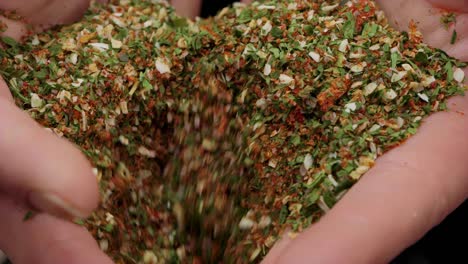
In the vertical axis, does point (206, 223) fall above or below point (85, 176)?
below

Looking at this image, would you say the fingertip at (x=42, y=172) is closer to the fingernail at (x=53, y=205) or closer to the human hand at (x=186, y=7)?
the fingernail at (x=53, y=205)

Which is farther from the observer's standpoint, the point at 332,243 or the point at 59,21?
the point at 59,21

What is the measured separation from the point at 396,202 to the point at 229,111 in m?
0.34

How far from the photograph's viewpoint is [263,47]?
36.1 inches

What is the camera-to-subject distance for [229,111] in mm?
908

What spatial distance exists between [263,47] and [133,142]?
0.93 ft

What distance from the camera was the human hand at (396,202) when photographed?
2.17 feet

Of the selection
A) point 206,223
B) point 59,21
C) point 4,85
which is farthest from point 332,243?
point 59,21

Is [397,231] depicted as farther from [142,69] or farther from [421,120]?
[142,69]

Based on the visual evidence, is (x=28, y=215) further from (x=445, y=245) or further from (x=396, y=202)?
(x=445, y=245)

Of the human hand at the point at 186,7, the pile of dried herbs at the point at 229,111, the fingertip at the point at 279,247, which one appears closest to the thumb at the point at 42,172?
the pile of dried herbs at the point at 229,111

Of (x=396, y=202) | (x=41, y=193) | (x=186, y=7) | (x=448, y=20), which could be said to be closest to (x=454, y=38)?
(x=448, y=20)

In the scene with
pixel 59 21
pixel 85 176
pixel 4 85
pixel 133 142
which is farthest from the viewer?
pixel 59 21

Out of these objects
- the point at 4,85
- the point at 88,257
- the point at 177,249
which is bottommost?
the point at 177,249
